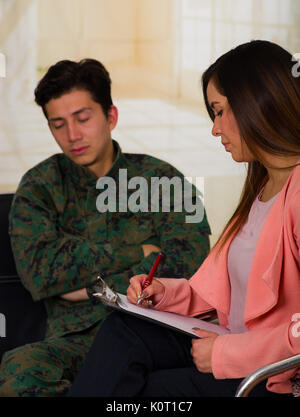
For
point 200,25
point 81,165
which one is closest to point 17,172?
point 81,165

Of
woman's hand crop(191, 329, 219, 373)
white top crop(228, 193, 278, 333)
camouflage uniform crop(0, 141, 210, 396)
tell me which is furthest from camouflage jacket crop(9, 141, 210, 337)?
woman's hand crop(191, 329, 219, 373)

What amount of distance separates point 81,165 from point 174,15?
114cm

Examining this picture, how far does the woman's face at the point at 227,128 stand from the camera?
1411 mm

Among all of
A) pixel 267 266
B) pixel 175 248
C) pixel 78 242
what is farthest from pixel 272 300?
pixel 78 242

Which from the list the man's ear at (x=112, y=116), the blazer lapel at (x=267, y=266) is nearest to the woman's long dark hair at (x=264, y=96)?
the blazer lapel at (x=267, y=266)

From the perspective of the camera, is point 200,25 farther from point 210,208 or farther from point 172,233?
point 172,233

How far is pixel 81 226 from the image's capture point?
2.17m

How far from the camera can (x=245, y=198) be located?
1535 millimetres

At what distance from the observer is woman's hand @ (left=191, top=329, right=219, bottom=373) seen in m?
1.32

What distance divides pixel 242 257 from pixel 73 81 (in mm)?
1056

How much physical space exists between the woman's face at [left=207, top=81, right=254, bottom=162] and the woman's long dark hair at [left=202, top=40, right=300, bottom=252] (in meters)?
0.02

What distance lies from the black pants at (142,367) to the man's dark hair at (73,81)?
999 mm
